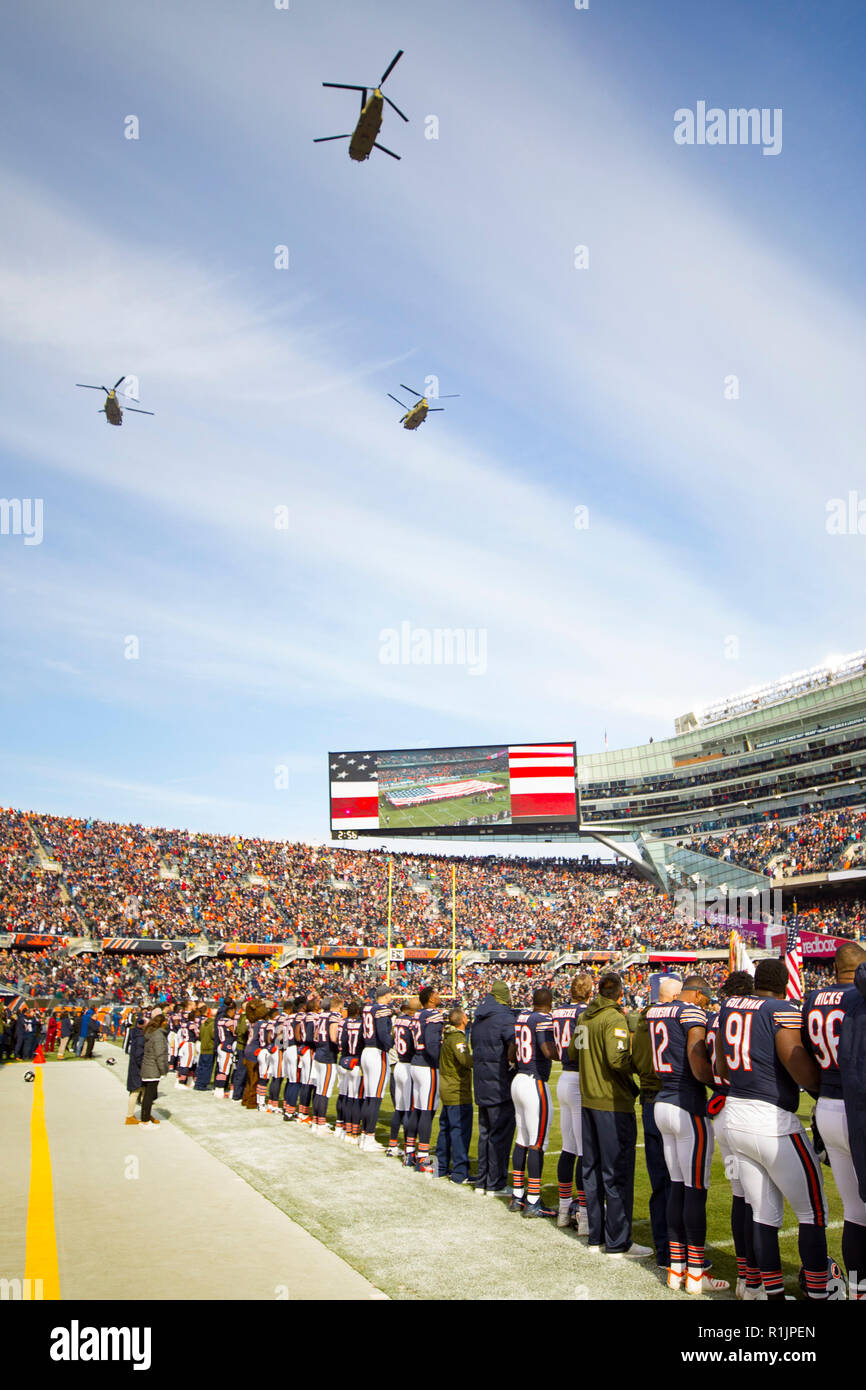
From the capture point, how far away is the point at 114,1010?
106ft

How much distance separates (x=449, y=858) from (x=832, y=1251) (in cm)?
5686

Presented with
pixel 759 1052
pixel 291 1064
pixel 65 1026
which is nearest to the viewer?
pixel 759 1052

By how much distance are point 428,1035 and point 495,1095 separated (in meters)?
1.59

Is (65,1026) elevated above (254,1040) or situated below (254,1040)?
below

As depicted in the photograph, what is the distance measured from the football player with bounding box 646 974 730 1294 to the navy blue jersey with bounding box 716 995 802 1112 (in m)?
0.51

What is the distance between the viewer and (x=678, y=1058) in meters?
6.18

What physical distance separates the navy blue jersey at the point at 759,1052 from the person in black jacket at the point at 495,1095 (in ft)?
11.1

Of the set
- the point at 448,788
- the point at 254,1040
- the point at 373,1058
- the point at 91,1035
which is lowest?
the point at 91,1035

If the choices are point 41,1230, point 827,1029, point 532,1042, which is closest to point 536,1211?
point 532,1042

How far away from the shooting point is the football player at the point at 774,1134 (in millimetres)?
5164

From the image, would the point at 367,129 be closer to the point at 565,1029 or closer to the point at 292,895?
the point at 565,1029

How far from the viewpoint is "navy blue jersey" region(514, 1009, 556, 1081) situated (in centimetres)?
820
